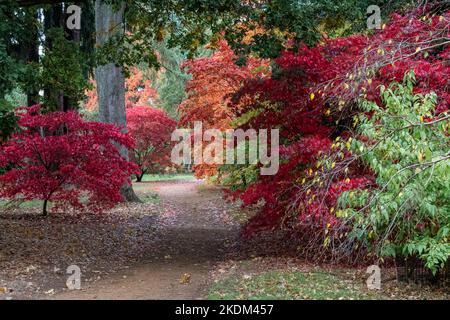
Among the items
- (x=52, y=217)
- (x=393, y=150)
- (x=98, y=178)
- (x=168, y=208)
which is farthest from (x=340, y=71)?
(x=168, y=208)

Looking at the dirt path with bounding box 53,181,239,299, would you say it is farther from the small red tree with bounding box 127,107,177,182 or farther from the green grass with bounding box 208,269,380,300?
the small red tree with bounding box 127,107,177,182

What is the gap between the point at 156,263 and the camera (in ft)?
28.0

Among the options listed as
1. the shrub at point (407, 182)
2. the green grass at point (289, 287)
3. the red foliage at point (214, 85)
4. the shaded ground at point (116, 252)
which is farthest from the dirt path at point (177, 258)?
the red foliage at point (214, 85)

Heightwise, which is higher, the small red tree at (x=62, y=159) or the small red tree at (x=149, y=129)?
the small red tree at (x=149, y=129)

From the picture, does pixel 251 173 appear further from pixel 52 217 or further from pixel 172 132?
pixel 172 132

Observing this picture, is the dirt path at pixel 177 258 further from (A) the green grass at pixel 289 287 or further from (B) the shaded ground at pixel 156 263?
(A) the green grass at pixel 289 287

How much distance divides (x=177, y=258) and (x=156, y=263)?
556 mm

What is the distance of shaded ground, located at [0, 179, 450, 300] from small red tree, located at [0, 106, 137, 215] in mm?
949

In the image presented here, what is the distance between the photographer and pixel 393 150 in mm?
4715

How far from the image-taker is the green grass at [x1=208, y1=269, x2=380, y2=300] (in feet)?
18.9

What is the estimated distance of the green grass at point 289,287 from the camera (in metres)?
5.76

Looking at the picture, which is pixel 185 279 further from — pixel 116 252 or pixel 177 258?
pixel 116 252

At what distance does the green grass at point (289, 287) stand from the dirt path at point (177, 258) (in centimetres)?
39

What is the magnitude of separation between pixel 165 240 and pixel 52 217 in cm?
316
